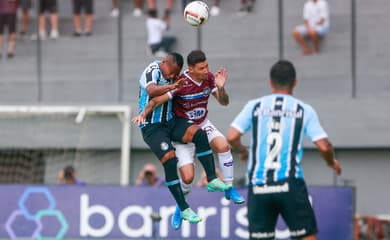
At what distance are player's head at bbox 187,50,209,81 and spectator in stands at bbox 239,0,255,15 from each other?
11772mm

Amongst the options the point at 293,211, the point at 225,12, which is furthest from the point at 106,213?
the point at 293,211

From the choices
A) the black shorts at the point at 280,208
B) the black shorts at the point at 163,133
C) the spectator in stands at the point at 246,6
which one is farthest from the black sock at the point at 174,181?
the spectator in stands at the point at 246,6

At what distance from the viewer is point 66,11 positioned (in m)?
26.4

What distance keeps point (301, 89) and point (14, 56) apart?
5.37m

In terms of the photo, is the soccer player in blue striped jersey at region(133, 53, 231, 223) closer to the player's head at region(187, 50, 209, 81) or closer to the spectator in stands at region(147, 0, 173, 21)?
the player's head at region(187, 50, 209, 81)

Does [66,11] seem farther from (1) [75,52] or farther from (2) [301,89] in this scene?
(2) [301,89]

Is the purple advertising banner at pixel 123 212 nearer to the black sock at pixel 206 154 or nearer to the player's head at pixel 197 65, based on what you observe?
the black sock at pixel 206 154

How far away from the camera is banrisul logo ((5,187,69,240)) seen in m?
21.1

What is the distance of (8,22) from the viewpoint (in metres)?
25.8

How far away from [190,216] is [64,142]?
1108cm

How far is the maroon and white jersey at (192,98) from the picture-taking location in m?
14.2

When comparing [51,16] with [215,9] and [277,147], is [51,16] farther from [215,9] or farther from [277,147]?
[277,147]

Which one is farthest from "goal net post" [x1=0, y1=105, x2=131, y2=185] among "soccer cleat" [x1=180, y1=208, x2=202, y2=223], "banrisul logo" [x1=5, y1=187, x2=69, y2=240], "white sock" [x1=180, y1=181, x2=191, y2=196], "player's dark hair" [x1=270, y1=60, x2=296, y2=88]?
"player's dark hair" [x1=270, y1=60, x2=296, y2=88]

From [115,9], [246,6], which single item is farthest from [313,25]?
[115,9]
